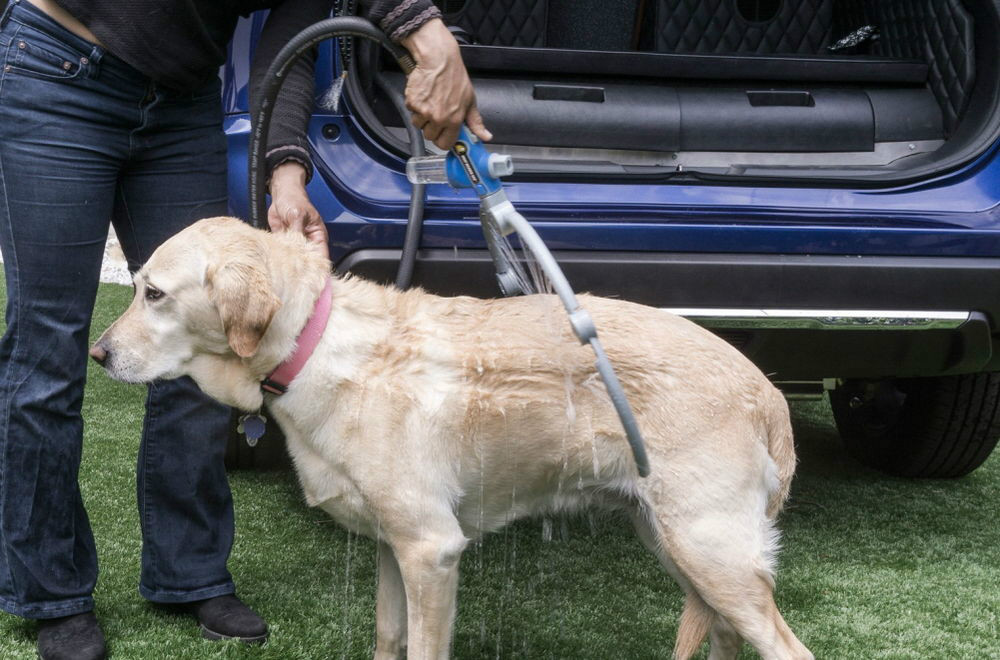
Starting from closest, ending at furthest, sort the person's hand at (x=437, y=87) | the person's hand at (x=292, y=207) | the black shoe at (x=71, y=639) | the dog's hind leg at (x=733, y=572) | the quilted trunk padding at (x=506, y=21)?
the person's hand at (x=437, y=87) → the dog's hind leg at (x=733, y=572) → the black shoe at (x=71, y=639) → the person's hand at (x=292, y=207) → the quilted trunk padding at (x=506, y=21)

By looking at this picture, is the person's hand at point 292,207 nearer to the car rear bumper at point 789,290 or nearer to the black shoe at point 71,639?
the car rear bumper at point 789,290

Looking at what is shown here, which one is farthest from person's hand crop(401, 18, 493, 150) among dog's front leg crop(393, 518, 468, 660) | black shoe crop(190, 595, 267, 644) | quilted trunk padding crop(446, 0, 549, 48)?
quilted trunk padding crop(446, 0, 549, 48)

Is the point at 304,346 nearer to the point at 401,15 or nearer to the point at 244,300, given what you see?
the point at 244,300

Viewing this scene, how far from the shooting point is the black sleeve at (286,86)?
2.78 metres

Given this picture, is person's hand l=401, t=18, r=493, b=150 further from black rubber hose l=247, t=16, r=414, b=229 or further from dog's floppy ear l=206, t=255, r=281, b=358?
dog's floppy ear l=206, t=255, r=281, b=358

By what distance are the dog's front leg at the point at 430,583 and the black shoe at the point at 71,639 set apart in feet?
2.62

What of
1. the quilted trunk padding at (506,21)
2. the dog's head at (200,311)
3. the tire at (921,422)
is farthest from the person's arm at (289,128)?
the tire at (921,422)

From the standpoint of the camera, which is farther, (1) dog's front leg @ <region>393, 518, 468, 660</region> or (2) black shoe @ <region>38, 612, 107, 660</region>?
(2) black shoe @ <region>38, 612, 107, 660</region>

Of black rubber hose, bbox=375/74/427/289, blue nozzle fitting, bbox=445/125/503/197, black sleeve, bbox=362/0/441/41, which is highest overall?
black sleeve, bbox=362/0/441/41

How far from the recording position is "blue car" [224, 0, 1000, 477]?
9.82 ft

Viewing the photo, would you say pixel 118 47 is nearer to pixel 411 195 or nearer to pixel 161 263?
pixel 161 263

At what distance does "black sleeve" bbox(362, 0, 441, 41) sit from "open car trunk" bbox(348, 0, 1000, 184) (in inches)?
29.0

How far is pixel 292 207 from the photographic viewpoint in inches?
108

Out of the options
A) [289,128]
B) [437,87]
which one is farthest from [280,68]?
[437,87]
